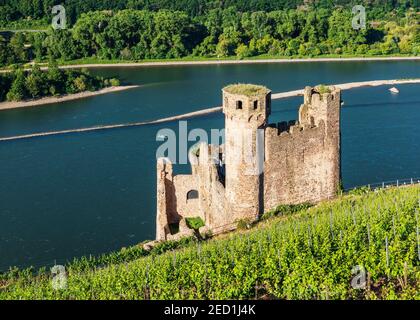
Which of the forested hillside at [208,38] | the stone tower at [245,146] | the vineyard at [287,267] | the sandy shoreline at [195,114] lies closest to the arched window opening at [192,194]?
the stone tower at [245,146]

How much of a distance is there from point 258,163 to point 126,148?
29.6 metres

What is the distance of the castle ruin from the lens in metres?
34.9

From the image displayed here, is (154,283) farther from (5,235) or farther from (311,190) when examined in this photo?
(5,235)

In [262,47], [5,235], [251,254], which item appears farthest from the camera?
[262,47]

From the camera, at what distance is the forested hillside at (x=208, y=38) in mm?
102375

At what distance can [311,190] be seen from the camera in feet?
122

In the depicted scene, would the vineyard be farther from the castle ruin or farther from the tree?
the tree

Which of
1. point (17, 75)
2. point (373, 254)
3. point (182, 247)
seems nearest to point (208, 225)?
point (182, 247)

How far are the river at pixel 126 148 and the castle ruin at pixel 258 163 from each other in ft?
18.7

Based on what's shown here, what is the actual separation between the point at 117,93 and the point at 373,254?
65.4m

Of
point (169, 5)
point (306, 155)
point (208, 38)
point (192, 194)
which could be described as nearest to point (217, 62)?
point (208, 38)

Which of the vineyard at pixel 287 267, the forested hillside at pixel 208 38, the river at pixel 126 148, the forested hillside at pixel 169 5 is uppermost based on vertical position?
the forested hillside at pixel 169 5

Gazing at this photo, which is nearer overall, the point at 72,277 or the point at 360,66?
the point at 72,277

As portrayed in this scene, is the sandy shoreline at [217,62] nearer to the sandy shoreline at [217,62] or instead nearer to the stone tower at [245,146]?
the sandy shoreline at [217,62]
